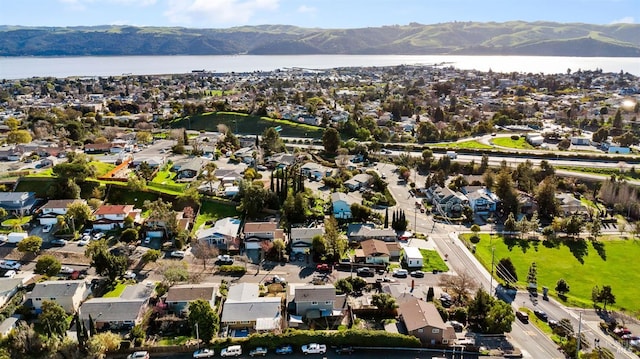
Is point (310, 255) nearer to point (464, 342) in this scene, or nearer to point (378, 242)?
point (378, 242)

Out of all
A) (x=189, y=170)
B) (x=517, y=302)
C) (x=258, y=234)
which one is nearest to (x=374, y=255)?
(x=258, y=234)

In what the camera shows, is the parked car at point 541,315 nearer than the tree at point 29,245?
Yes

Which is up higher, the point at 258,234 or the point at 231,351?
the point at 258,234

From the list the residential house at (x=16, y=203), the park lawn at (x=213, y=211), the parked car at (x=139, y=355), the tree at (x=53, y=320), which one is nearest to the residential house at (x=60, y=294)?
the tree at (x=53, y=320)

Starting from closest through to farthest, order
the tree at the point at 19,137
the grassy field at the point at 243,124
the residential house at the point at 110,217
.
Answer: the residential house at the point at 110,217 → the tree at the point at 19,137 → the grassy field at the point at 243,124

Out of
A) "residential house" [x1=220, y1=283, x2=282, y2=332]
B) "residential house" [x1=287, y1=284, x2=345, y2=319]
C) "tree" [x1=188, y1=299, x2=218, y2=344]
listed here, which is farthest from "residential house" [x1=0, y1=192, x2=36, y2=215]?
"residential house" [x1=287, y1=284, x2=345, y2=319]

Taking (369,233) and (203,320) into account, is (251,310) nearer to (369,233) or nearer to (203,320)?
(203,320)

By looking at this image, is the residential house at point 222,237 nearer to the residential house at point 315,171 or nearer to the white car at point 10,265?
the white car at point 10,265
